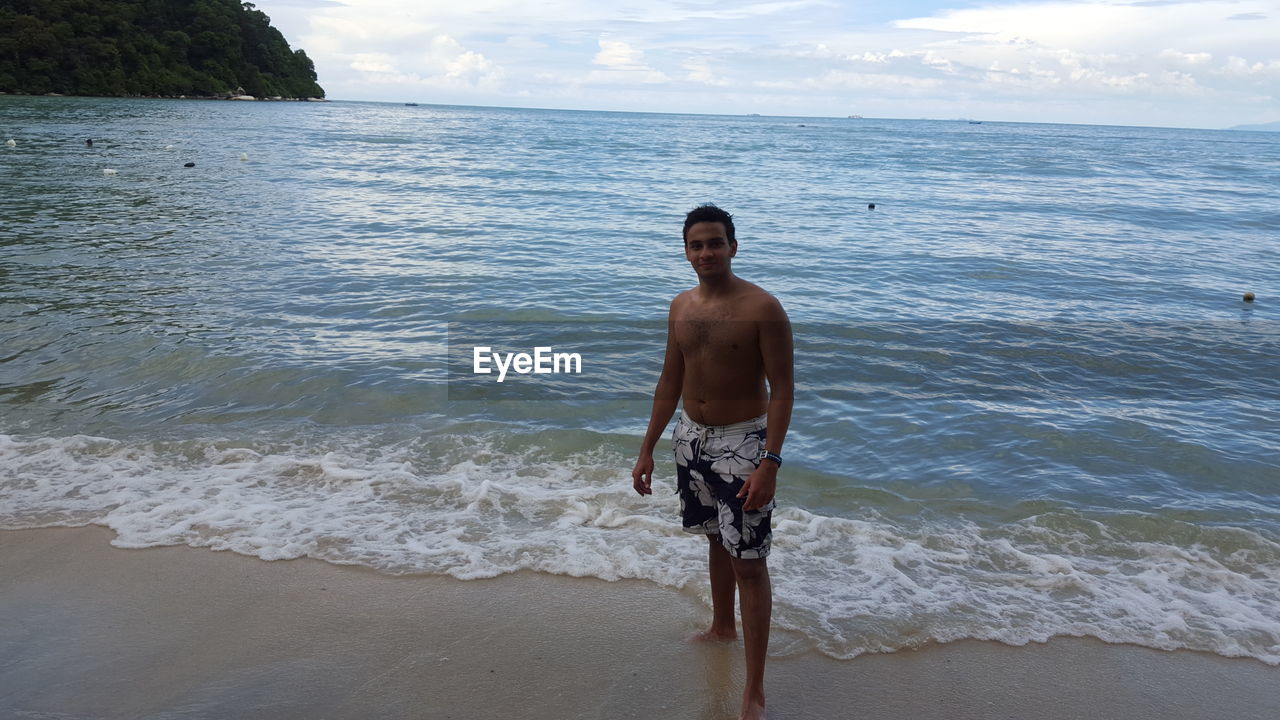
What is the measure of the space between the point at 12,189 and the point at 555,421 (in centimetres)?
2038

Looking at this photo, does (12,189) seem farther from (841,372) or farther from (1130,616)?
(1130,616)

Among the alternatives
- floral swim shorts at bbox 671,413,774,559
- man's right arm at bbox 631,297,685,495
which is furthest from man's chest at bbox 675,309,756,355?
floral swim shorts at bbox 671,413,774,559

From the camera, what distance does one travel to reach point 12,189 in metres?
20.8

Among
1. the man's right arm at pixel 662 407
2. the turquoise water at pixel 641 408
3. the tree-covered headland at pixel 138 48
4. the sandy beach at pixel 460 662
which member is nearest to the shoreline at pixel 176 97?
the tree-covered headland at pixel 138 48

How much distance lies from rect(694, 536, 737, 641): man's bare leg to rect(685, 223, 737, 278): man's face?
125cm

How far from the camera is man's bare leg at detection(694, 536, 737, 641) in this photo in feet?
12.5

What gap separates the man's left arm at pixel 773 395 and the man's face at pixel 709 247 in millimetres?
249

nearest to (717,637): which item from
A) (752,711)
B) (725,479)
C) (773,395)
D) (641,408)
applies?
(752,711)

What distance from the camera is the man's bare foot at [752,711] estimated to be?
340 centimetres

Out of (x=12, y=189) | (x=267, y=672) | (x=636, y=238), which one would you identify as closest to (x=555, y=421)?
(x=267, y=672)

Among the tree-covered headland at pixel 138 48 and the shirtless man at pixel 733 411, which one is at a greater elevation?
the tree-covered headland at pixel 138 48

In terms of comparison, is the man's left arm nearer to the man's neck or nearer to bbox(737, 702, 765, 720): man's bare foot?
the man's neck

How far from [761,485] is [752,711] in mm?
979

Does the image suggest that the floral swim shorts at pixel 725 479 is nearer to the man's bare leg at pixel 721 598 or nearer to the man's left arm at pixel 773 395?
the man's left arm at pixel 773 395
